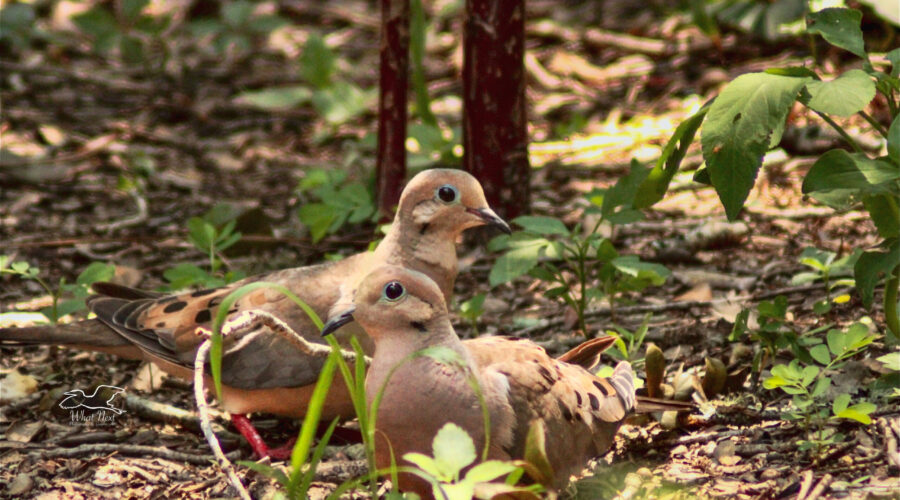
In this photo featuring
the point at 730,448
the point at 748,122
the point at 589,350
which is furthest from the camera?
the point at 589,350

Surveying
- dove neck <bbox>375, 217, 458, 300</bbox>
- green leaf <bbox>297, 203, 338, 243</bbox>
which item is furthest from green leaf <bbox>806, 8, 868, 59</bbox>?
green leaf <bbox>297, 203, 338, 243</bbox>

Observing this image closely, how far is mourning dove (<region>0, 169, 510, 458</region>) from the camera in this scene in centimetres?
404

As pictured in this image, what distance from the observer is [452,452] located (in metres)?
2.50

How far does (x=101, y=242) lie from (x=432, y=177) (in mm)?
2584

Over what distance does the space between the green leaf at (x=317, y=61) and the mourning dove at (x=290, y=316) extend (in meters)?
3.36

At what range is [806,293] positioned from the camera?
15.2 feet

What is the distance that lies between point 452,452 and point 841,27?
179 centimetres

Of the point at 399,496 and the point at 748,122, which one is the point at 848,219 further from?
the point at 399,496

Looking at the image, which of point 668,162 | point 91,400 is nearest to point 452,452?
point 668,162

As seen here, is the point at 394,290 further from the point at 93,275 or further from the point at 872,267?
the point at 93,275

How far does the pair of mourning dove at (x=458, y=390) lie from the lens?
297 centimetres

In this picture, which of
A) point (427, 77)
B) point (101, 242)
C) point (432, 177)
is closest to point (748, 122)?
point (432, 177)

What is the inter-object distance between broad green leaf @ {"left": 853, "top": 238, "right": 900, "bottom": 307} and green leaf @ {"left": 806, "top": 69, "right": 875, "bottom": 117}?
0.47 m

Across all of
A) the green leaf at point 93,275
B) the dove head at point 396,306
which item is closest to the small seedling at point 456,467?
the dove head at point 396,306
